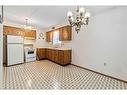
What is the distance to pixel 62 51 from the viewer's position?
5371 millimetres

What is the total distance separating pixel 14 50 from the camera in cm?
556

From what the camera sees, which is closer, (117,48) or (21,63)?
(117,48)

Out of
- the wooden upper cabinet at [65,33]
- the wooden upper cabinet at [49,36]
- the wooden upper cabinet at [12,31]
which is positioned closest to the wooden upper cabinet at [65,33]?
the wooden upper cabinet at [65,33]

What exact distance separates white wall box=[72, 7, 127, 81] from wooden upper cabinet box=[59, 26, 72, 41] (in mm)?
649

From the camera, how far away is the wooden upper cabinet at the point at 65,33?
564 cm

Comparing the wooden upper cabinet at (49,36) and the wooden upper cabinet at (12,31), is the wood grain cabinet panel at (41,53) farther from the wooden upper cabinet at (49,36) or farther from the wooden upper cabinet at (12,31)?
the wooden upper cabinet at (12,31)

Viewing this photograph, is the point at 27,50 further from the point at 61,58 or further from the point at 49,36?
the point at 61,58

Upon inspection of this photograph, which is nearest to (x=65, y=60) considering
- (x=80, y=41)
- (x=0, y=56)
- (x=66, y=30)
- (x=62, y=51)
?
(x=62, y=51)

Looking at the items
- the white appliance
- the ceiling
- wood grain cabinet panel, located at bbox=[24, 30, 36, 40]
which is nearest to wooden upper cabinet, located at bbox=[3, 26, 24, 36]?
wood grain cabinet panel, located at bbox=[24, 30, 36, 40]

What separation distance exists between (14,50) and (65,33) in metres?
2.73

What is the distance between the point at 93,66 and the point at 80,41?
4.36 feet

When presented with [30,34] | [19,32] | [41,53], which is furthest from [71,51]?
[19,32]
